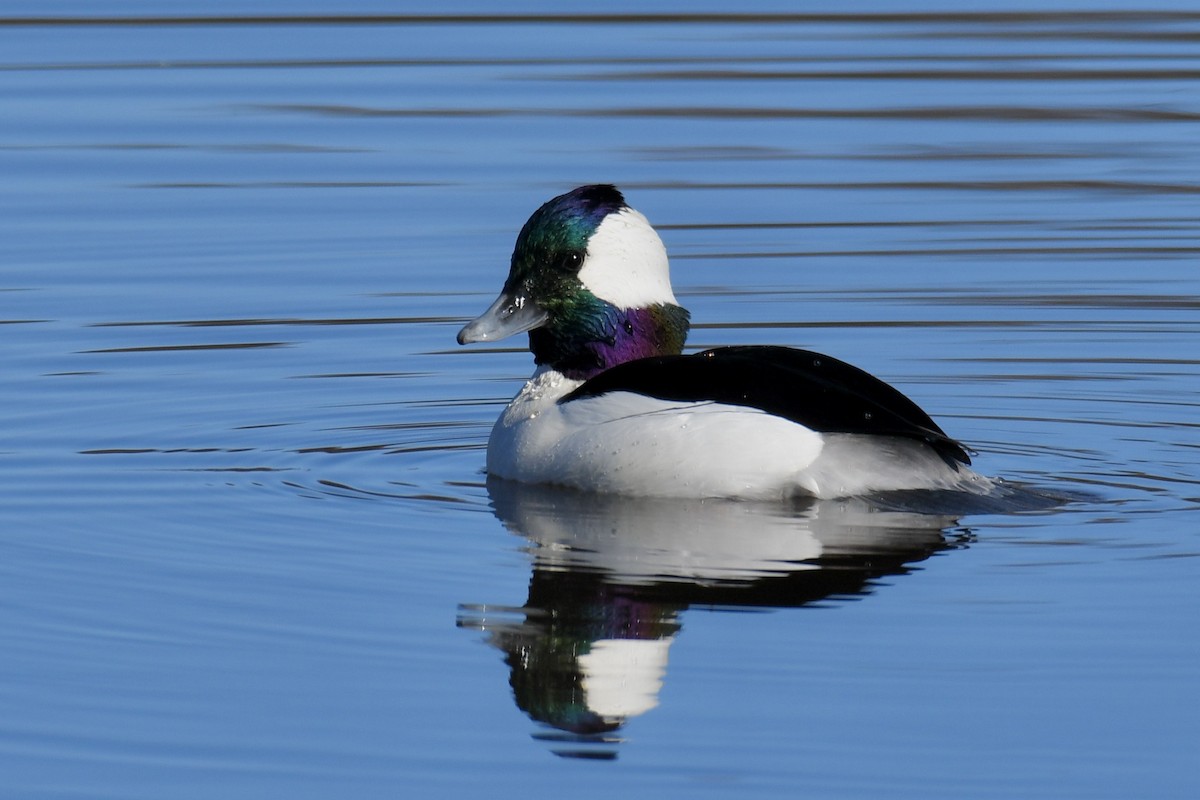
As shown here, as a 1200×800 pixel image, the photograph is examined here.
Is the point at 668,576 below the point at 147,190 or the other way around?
below

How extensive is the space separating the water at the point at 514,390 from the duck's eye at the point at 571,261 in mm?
811

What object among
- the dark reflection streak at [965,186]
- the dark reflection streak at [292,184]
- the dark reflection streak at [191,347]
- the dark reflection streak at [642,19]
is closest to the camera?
the dark reflection streak at [191,347]

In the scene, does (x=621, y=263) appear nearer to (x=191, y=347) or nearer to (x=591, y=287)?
(x=591, y=287)

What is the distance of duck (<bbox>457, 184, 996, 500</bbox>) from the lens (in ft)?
26.1

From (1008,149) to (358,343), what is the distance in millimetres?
5993

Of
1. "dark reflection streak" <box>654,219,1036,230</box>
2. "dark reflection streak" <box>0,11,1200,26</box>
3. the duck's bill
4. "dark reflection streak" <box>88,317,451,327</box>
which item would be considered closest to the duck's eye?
the duck's bill

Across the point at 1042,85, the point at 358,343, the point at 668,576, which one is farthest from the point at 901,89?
the point at 668,576

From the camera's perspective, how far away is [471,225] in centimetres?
1347

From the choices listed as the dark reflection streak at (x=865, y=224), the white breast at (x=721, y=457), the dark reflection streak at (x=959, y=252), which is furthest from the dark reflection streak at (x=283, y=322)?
the white breast at (x=721, y=457)

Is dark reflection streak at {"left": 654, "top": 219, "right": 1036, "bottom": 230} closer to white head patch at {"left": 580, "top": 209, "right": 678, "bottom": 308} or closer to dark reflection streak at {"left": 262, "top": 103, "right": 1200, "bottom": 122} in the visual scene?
dark reflection streak at {"left": 262, "top": 103, "right": 1200, "bottom": 122}

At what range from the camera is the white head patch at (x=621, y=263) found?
874 centimetres

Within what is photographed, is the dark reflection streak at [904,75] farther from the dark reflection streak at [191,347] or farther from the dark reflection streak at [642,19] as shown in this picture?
the dark reflection streak at [191,347]

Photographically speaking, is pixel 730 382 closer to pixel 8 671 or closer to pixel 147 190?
pixel 8 671

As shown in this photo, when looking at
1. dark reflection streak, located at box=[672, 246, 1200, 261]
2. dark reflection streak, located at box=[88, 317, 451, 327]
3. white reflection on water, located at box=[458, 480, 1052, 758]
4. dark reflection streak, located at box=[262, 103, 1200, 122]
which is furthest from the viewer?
dark reflection streak, located at box=[262, 103, 1200, 122]
